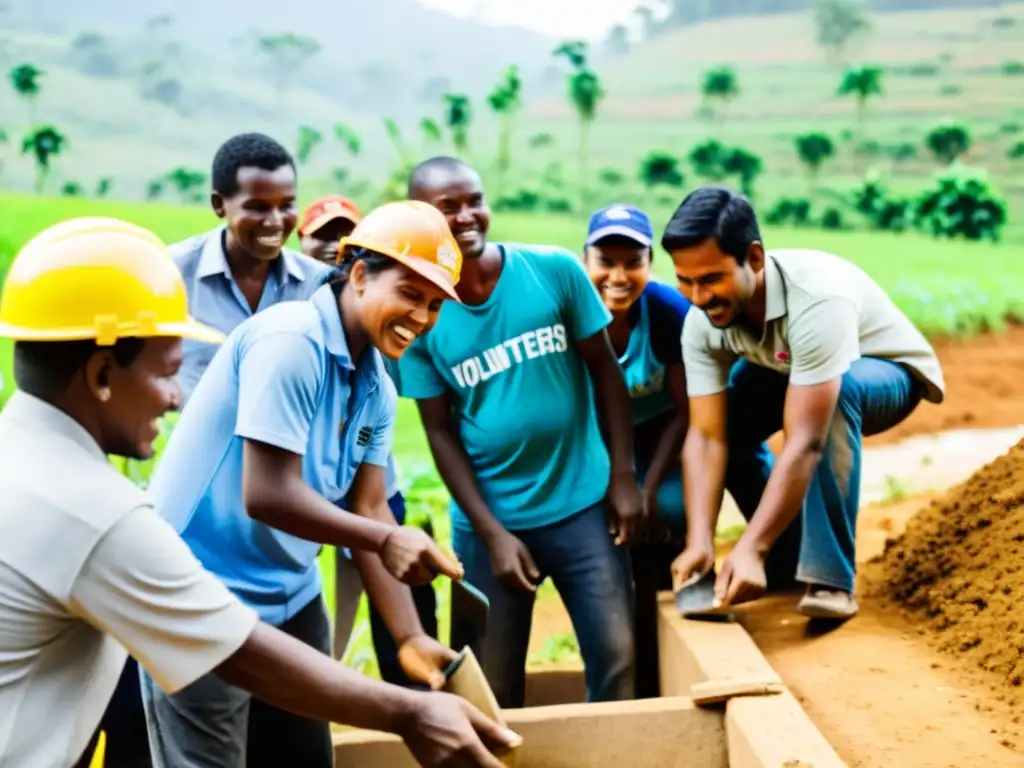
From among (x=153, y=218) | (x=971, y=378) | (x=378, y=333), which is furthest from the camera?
(x=153, y=218)

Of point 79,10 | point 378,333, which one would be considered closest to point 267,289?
point 378,333

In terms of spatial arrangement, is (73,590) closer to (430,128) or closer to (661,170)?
(430,128)

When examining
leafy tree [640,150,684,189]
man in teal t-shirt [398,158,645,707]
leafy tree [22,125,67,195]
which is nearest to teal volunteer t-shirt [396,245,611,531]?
man in teal t-shirt [398,158,645,707]

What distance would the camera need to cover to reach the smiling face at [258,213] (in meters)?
3.53

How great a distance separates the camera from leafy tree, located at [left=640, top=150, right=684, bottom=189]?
21.6 meters

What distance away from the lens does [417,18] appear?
57750 millimetres

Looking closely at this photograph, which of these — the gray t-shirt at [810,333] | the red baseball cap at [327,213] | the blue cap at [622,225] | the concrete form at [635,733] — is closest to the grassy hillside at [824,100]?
the gray t-shirt at [810,333]

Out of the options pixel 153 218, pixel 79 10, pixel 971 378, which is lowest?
pixel 971 378

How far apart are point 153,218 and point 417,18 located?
44739 mm

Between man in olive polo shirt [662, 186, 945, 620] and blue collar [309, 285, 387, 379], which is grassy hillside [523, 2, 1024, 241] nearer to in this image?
man in olive polo shirt [662, 186, 945, 620]

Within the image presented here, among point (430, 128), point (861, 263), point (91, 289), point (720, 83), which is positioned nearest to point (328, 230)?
point (91, 289)

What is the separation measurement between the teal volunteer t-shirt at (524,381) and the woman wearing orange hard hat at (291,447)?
733 millimetres

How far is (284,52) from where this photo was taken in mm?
41156

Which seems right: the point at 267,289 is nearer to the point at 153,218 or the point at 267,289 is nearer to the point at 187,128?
the point at 153,218
